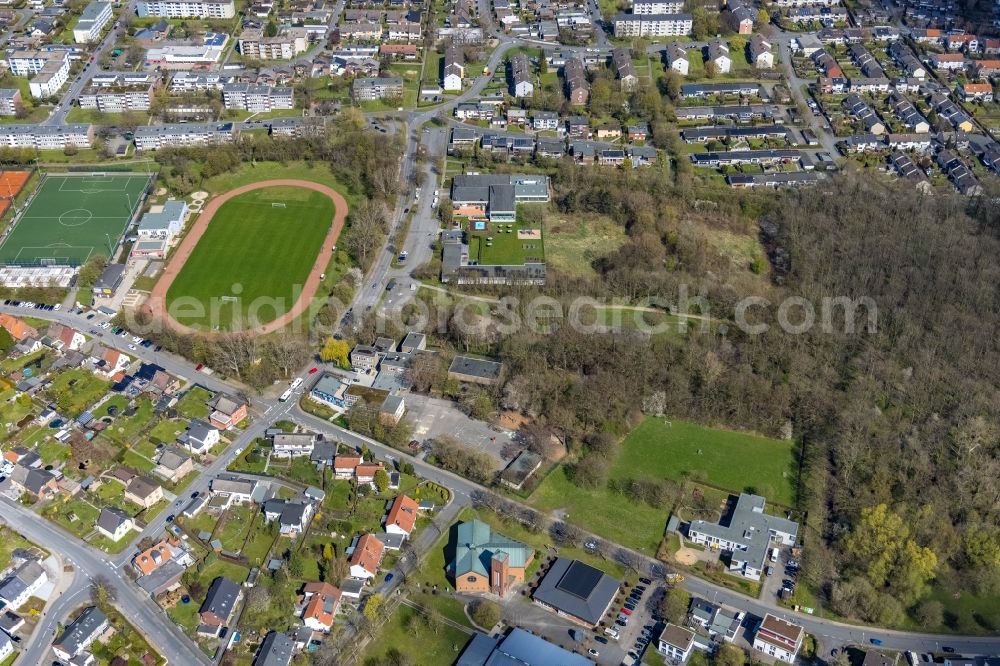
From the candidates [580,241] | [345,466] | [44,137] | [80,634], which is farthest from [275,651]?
[44,137]

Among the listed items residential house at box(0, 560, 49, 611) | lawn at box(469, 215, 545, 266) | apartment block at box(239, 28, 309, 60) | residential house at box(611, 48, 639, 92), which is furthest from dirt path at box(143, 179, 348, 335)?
residential house at box(611, 48, 639, 92)

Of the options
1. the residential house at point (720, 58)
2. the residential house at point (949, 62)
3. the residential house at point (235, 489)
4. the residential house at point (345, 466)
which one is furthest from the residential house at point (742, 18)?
the residential house at point (235, 489)

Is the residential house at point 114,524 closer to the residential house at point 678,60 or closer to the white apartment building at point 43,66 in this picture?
the white apartment building at point 43,66

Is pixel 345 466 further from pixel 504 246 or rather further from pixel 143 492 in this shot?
pixel 504 246

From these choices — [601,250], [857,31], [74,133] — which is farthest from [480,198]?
[857,31]

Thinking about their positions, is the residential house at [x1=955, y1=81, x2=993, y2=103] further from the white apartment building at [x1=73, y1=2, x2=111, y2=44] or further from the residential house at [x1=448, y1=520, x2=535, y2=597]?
the white apartment building at [x1=73, y1=2, x2=111, y2=44]

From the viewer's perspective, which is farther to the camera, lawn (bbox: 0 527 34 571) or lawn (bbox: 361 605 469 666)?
lawn (bbox: 0 527 34 571)
